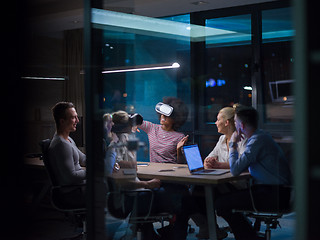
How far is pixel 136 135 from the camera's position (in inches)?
137

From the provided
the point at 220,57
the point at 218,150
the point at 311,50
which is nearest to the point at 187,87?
the point at 220,57

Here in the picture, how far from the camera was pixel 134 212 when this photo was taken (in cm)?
370

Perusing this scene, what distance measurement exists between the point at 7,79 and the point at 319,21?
433cm

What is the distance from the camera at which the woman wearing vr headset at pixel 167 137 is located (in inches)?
205

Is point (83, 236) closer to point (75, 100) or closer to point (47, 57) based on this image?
point (75, 100)

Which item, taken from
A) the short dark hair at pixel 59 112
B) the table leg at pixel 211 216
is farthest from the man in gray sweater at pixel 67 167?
the table leg at pixel 211 216

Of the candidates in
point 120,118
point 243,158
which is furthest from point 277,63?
point 120,118

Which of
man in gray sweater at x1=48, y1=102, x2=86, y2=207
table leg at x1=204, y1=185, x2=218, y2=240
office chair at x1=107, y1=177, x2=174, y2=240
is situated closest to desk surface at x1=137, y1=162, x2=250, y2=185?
table leg at x1=204, y1=185, x2=218, y2=240

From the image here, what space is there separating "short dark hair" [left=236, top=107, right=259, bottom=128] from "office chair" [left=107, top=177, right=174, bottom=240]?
3.45ft

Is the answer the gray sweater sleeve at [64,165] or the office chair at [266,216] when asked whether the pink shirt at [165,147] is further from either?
the office chair at [266,216]

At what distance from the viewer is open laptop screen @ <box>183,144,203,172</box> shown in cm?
455

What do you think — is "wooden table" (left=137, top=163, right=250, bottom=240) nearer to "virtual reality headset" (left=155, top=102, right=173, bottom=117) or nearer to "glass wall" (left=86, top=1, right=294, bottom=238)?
"glass wall" (left=86, top=1, right=294, bottom=238)

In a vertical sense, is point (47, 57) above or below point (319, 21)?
above

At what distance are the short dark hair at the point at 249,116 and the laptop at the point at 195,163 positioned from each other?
1.79ft
